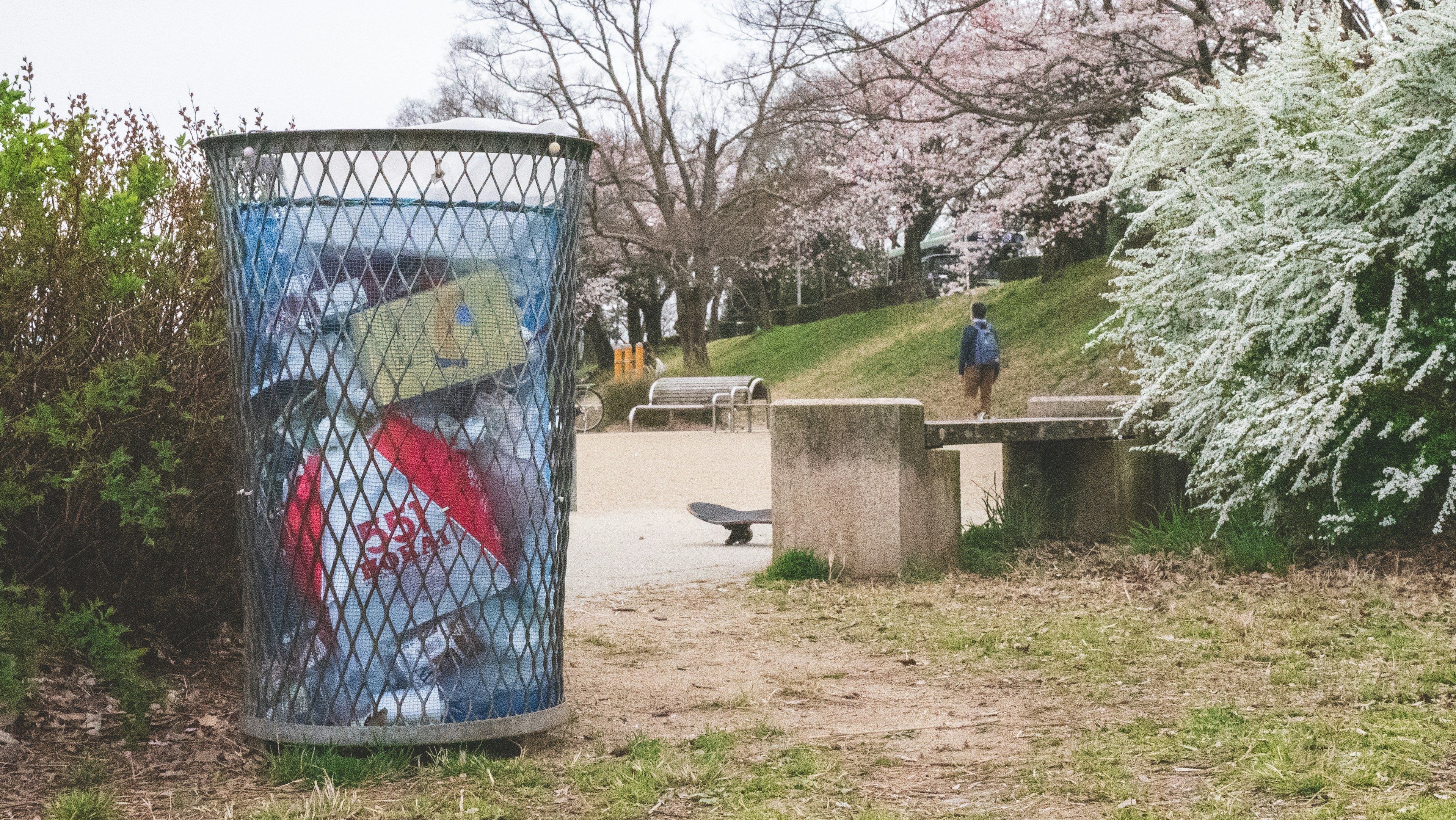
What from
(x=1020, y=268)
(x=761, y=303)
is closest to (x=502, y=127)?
(x=1020, y=268)

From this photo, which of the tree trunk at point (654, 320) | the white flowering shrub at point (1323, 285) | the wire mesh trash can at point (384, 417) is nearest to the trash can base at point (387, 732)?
the wire mesh trash can at point (384, 417)

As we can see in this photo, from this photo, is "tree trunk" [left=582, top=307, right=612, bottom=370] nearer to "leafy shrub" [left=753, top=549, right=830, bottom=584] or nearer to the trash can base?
"leafy shrub" [left=753, top=549, right=830, bottom=584]

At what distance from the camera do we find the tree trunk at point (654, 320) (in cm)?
4644

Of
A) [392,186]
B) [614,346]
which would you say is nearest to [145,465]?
[392,186]

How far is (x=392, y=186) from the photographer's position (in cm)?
333

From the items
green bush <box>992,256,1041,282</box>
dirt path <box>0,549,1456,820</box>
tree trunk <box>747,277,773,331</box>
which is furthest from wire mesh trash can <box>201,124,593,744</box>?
tree trunk <box>747,277,773,331</box>

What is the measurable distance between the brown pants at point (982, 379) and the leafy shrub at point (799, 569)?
1411 cm

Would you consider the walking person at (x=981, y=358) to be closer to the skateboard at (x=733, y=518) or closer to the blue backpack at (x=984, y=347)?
the blue backpack at (x=984, y=347)

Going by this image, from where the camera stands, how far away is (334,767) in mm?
3285

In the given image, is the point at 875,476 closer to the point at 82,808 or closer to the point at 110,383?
the point at 110,383

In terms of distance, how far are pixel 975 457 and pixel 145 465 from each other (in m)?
13.0

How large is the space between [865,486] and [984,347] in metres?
14.3

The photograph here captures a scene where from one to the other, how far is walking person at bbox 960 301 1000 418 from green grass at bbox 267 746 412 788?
1761 centimetres

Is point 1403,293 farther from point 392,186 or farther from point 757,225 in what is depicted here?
point 757,225
